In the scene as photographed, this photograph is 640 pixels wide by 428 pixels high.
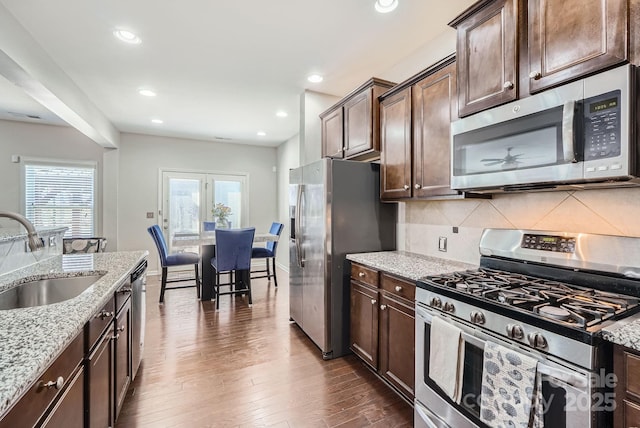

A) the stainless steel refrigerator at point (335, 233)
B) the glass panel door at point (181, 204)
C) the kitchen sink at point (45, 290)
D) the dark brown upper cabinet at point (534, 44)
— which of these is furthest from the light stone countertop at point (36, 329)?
the glass panel door at point (181, 204)

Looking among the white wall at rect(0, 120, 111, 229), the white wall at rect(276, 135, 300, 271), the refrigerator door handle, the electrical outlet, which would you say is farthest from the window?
the electrical outlet

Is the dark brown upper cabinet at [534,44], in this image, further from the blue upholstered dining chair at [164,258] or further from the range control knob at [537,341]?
the blue upholstered dining chair at [164,258]

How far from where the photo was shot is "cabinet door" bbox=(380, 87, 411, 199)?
7.52ft

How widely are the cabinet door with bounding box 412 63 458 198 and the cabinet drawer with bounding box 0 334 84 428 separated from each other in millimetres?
2057

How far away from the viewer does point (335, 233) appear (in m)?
2.52

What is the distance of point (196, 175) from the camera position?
587 cm

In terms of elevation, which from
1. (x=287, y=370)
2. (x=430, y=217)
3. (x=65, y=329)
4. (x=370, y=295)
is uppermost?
(x=430, y=217)

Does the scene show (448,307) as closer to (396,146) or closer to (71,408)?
(396,146)

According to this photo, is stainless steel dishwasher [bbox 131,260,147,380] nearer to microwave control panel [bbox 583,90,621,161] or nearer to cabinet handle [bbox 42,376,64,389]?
cabinet handle [bbox 42,376,64,389]

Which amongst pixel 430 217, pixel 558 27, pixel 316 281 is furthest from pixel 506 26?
pixel 316 281

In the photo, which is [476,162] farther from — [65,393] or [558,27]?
[65,393]

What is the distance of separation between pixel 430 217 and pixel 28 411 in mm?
2470

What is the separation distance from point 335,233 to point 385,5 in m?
1.71

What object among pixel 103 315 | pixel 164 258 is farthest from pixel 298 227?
pixel 164 258
